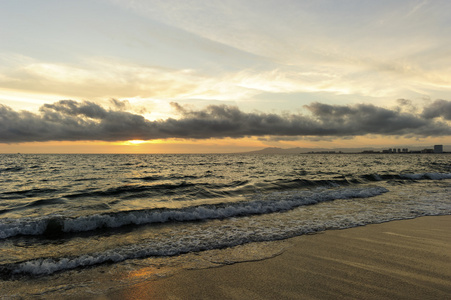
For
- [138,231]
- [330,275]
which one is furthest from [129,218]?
[330,275]

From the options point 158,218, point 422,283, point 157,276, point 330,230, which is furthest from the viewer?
point 158,218

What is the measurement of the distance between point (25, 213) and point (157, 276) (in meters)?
11.4

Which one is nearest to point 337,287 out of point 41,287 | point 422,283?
point 422,283

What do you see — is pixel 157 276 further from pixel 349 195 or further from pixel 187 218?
pixel 349 195

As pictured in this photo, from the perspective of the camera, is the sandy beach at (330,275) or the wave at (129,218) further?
the wave at (129,218)

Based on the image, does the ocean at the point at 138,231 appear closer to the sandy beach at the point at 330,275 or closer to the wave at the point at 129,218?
the wave at the point at 129,218

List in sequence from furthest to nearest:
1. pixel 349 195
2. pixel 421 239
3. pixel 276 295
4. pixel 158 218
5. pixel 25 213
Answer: pixel 349 195 < pixel 25 213 < pixel 158 218 < pixel 421 239 < pixel 276 295

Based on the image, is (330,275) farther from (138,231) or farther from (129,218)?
(129,218)

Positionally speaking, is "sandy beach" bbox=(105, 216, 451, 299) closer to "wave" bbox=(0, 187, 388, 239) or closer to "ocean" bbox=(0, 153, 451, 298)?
"ocean" bbox=(0, 153, 451, 298)

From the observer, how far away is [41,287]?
218 inches

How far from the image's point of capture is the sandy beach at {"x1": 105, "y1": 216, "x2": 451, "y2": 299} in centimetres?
496

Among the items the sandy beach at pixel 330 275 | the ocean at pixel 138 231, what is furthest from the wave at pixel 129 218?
the sandy beach at pixel 330 275

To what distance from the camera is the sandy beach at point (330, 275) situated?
16.3ft

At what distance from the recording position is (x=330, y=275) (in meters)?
5.75
